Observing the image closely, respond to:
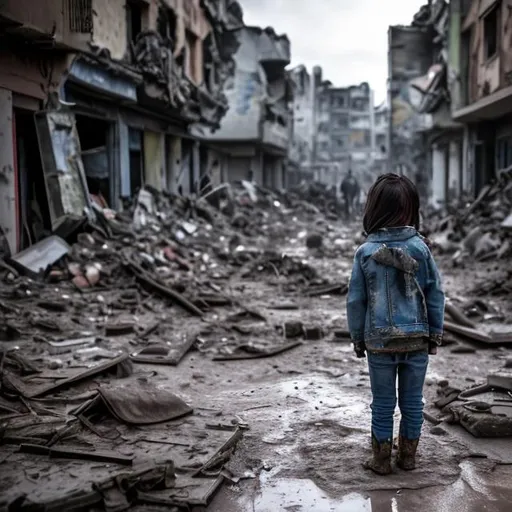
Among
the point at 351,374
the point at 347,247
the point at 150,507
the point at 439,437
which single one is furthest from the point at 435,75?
the point at 150,507

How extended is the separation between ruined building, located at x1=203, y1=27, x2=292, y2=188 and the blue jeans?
87.2 feet

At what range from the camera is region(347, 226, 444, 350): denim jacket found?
10.8 feet

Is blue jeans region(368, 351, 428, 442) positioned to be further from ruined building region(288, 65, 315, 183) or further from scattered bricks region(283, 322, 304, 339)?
ruined building region(288, 65, 315, 183)

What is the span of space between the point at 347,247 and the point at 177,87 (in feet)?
23.0

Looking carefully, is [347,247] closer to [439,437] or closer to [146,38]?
[146,38]

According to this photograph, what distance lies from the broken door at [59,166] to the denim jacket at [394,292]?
8.73 m

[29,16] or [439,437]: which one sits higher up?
[29,16]

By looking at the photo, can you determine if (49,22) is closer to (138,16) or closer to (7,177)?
(7,177)

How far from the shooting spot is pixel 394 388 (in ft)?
11.1

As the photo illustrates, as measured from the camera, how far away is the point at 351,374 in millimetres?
5730

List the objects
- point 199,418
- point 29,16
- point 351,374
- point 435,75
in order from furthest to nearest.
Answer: point 435,75
point 29,16
point 351,374
point 199,418

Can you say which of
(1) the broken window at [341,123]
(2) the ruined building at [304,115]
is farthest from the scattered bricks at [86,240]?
(1) the broken window at [341,123]

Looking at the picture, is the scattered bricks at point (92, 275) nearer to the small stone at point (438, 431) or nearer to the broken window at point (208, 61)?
the small stone at point (438, 431)

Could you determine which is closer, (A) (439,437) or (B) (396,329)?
(B) (396,329)
